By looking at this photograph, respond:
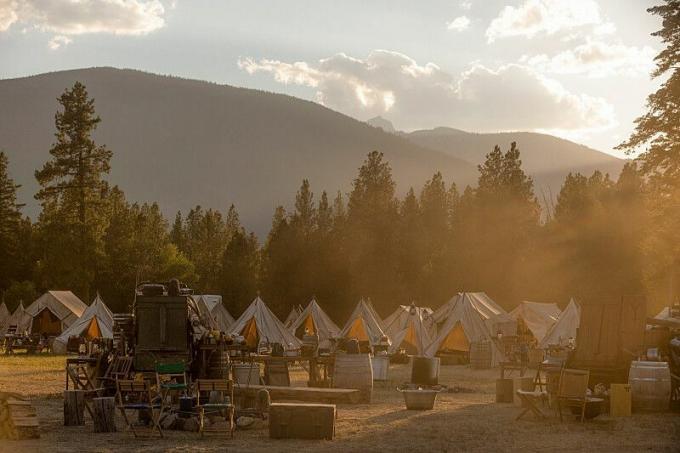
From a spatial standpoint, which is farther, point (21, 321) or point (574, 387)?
point (21, 321)

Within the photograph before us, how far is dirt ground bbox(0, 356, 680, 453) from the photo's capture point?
14383mm

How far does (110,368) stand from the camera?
1897cm

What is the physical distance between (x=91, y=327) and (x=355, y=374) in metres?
26.2

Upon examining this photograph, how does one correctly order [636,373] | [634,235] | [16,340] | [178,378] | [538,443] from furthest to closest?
[634,235] < [16,340] < [636,373] < [178,378] < [538,443]

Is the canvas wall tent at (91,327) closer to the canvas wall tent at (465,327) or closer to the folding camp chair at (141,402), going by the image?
the canvas wall tent at (465,327)

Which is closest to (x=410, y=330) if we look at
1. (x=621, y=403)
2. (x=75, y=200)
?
(x=621, y=403)

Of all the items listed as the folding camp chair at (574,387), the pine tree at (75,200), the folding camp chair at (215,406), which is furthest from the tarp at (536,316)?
the pine tree at (75,200)

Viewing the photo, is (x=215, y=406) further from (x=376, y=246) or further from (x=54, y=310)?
(x=376, y=246)

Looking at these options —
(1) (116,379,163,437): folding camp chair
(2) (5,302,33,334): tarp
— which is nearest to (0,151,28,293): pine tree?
(2) (5,302,33,334): tarp

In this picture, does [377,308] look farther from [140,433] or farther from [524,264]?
[140,433]

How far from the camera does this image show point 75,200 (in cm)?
6400

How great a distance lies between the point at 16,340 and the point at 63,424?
3059 centimetres

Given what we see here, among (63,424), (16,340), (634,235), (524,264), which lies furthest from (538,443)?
(524,264)

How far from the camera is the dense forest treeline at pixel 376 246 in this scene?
6009cm
